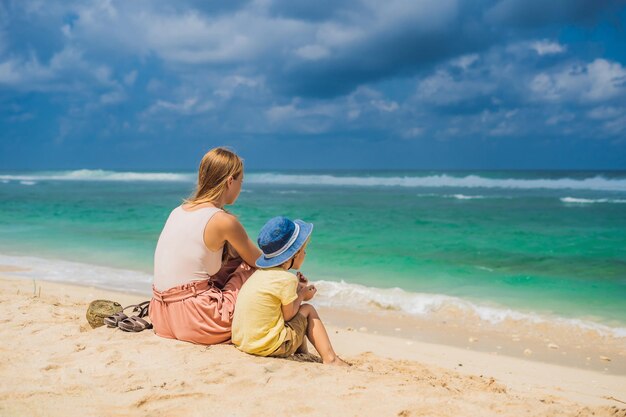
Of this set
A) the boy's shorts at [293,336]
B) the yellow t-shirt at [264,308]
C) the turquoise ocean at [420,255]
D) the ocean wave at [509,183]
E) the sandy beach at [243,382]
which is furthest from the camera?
the ocean wave at [509,183]

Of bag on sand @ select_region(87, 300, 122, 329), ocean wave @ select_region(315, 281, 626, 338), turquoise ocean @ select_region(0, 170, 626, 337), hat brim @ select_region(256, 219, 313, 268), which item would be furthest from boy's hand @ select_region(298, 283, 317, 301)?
turquoise ocean @ select_region(0, 170, 626, 337)

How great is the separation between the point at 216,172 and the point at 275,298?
96 cm

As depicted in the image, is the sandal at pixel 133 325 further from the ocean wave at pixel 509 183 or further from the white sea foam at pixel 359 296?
the ocean wave at pixel 509 183

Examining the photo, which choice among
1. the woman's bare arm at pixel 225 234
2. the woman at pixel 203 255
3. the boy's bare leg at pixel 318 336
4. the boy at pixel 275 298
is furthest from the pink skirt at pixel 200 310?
the boy's bare leg at pixel 318 336

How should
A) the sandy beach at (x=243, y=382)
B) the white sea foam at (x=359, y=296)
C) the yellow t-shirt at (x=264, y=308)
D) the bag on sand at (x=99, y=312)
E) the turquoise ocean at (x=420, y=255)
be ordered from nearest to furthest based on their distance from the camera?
the sandy beach at (x=243, y=382) < the yellow t-shirt at (x=264, y=308) < the bag on sand at (x=99, y=312) < the white sea foam at (x=359, y=296) < the turquoise ocean at (x=420, y=255)

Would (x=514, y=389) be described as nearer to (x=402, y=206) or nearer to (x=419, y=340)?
(x=419, y=340)

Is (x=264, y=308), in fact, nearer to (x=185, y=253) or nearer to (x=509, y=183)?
(x=185, y=253)

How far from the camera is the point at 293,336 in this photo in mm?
3803

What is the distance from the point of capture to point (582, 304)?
7.43 meters

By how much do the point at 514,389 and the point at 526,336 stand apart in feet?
6.89

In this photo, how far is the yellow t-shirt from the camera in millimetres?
3674

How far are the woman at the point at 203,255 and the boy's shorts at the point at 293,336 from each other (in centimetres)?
41

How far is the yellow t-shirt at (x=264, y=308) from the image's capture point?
3.67 meters

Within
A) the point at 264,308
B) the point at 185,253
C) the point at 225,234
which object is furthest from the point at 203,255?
the point at 264,308
